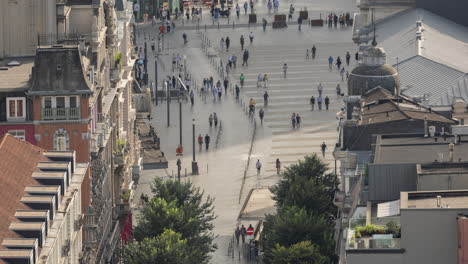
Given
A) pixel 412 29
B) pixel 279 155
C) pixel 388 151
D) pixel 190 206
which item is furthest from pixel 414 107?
pixel 279 155

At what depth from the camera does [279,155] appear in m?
190

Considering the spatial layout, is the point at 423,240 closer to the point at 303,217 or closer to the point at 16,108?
the point at 303,217

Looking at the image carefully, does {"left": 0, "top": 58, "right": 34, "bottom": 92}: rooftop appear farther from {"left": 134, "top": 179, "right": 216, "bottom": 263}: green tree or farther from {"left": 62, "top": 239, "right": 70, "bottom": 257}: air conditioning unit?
{"left": 62, "top": 239, "right": 70, "bottom": 257}: air conditioning unit

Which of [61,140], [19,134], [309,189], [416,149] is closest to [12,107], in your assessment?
[19,134]

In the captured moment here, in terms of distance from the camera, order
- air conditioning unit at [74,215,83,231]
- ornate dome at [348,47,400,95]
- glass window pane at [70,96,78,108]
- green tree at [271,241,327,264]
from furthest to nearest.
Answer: ornate dome at [348,47,400,95]
glass window pane at [70,96,78,108]
green tree at [271,241,327,264]
air conditioning unit at [74,215,83,231]

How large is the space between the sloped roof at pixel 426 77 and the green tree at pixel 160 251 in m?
23.2

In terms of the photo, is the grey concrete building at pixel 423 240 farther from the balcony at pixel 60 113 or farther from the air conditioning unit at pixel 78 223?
the balcony at pixel 60 113

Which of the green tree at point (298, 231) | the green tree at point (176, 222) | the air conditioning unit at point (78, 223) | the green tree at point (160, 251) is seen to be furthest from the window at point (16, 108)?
the green tree at point (298, 231)

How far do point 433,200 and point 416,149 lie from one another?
15.8 m

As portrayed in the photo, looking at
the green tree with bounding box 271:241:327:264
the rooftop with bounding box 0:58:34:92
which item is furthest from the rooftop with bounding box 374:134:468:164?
the rooftop with bounding box 0:58:34:92

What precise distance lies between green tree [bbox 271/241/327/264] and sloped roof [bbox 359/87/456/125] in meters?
9.87

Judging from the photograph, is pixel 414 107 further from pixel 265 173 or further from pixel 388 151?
pixel 265 173

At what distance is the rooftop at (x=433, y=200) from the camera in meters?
102

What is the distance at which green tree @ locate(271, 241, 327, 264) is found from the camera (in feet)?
431
